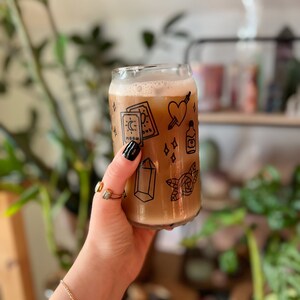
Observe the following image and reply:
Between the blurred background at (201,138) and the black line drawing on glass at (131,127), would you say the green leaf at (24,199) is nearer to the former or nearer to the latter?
the blurred background at (201,138)

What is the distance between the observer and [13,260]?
1.04 meters

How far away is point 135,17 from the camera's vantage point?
1.42 meters

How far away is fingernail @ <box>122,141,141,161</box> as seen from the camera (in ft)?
1.72

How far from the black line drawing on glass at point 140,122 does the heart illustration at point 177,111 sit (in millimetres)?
32

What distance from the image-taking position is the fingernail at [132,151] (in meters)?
0.52

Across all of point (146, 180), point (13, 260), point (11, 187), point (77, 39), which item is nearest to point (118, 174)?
point (146, 180)

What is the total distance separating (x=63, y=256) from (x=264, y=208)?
653 millimetres

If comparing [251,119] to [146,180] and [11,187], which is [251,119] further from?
[11,187]

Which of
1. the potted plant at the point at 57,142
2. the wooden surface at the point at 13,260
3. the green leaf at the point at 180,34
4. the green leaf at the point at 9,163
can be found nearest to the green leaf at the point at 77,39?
the potted plant at the point at 57,142

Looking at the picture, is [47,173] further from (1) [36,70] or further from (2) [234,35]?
(2) [234,35]

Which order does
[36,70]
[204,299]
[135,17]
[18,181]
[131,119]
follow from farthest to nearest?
[135,17]
[204,299]
[18,181]
[36,70]
[131,119]

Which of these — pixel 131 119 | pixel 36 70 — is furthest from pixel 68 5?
pixel 131 119

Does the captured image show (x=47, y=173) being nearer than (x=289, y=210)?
No

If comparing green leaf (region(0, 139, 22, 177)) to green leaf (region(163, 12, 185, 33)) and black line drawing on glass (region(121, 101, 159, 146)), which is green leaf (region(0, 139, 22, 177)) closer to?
black line drawing on glass (region(121, 101, 159, 146))
